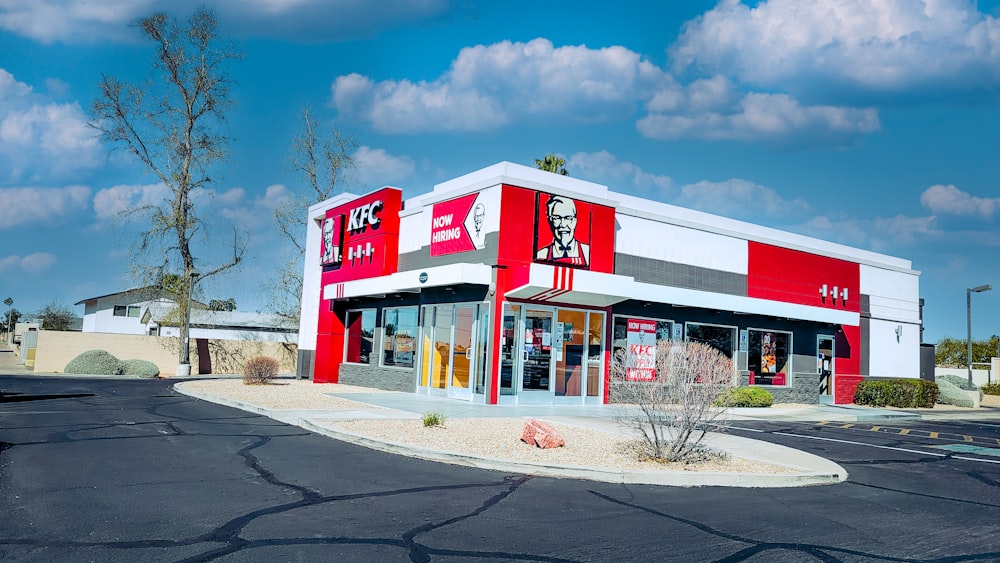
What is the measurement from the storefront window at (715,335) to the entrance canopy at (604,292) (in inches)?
50.6

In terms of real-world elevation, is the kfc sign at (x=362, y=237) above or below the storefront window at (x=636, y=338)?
above

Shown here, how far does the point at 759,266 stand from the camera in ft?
92.6

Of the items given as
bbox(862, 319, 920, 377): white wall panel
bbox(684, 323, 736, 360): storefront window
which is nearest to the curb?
bbox(684, 323, 736, 360): storefront window

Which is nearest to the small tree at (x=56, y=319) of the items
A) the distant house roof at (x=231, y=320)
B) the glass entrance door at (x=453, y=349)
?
the distant house roof at (x=231, y=320)

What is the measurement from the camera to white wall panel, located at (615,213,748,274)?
24.3 meters

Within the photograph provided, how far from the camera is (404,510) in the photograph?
7.90 meters

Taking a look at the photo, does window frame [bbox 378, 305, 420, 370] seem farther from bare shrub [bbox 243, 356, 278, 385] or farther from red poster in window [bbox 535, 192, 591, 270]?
red poster in window [bbox 535, 192, 591, 270]

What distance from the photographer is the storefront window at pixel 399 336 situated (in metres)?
24.1

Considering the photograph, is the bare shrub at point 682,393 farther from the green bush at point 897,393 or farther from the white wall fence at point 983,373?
the white wall fence at point 983,373

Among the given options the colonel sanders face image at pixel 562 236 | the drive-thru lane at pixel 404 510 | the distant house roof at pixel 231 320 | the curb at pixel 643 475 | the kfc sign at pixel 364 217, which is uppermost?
the kfc sign at pixel 364 217

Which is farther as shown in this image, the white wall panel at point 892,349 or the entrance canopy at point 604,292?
the white wall panel at point 892,349

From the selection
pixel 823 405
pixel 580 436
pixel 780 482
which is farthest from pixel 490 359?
pixel 823 405

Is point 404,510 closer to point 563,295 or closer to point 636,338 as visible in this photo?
point 563,295

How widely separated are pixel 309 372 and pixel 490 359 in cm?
1359
